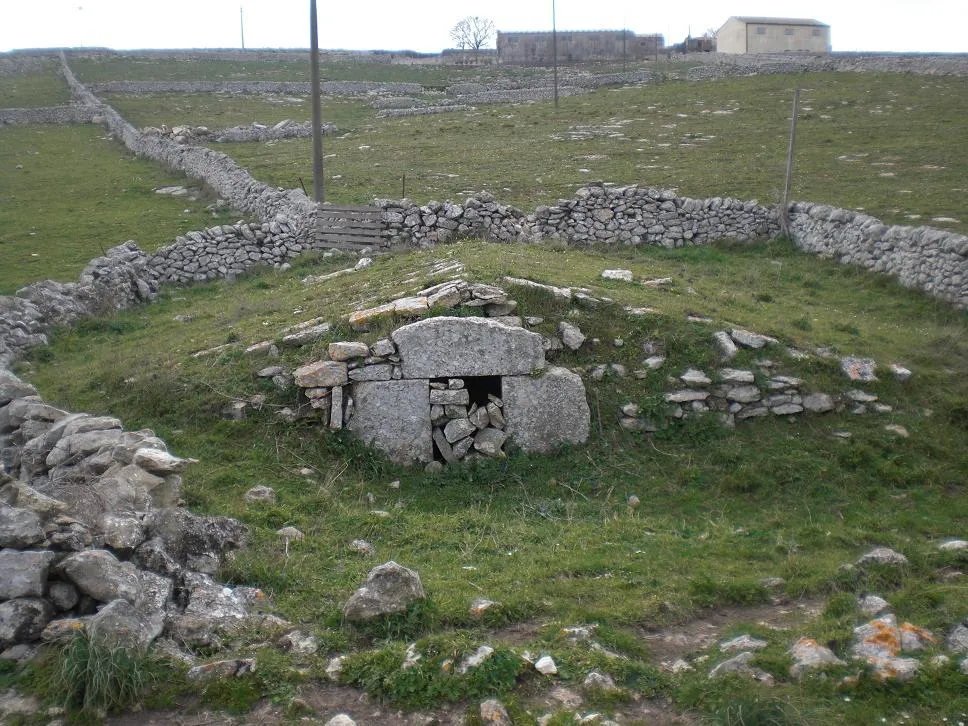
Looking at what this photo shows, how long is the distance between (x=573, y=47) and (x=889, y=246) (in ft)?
190

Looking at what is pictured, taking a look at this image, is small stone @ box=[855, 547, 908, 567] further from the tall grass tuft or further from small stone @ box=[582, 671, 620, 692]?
the tall grass tuft

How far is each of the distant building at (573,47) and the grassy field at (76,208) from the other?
41.1 metres

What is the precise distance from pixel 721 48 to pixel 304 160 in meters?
51.8

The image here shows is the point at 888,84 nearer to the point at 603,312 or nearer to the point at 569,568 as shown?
the point at 603,312

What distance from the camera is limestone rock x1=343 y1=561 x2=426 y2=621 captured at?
22.1 ft

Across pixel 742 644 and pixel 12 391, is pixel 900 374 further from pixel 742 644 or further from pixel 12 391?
pixel 12 391

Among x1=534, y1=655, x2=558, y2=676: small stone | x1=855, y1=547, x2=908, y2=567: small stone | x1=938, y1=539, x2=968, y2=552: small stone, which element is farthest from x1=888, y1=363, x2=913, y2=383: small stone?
x1=534, y1=655, x2=558, y2=676: small stone

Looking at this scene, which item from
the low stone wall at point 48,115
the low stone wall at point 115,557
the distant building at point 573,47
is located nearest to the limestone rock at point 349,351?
the low stone wall at point 115,557

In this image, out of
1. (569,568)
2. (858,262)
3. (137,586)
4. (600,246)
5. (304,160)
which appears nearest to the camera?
(137,586)

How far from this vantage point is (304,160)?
30891 millimetres

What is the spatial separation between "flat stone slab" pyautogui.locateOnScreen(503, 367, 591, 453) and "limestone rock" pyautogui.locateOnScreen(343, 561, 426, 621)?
417 cm

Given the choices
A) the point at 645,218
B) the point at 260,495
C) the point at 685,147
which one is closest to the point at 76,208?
the point at 645,218

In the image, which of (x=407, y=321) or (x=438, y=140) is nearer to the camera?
(x=407, y=321)

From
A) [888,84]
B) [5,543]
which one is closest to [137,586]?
[5,543]
